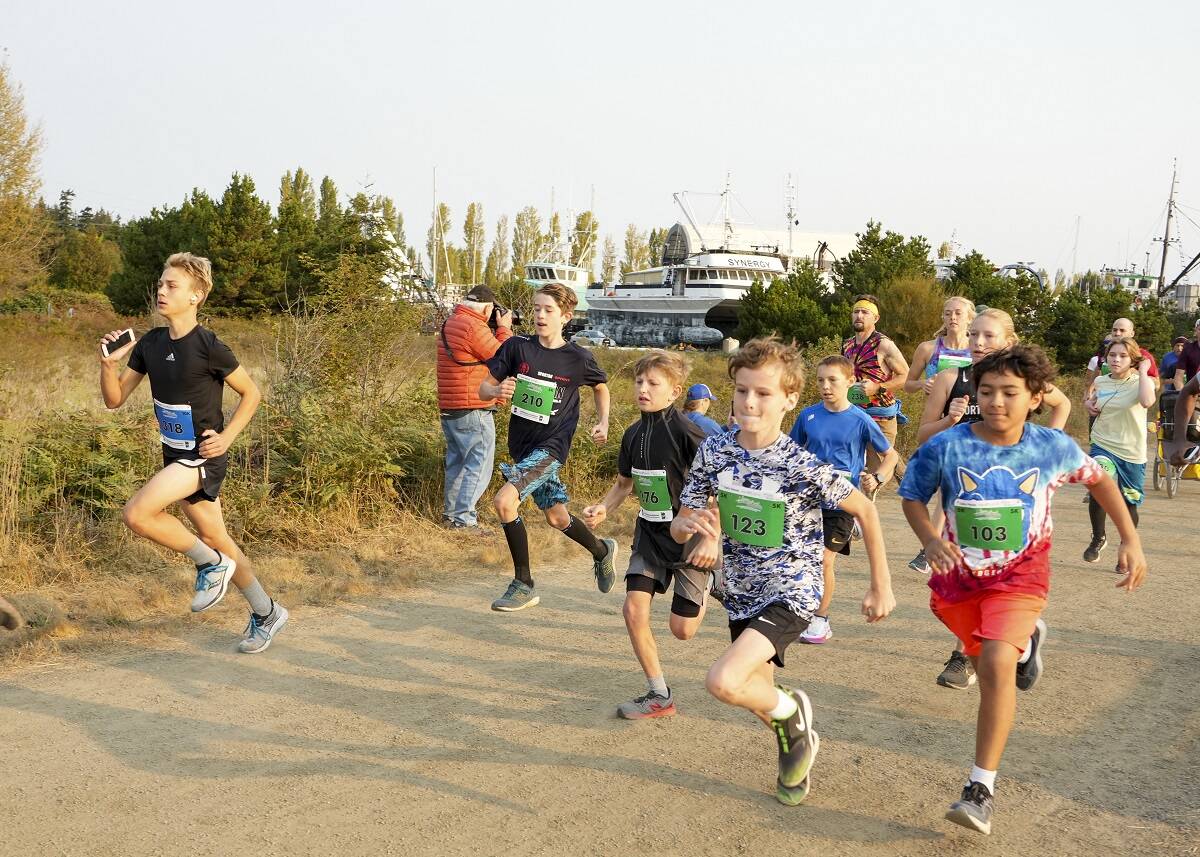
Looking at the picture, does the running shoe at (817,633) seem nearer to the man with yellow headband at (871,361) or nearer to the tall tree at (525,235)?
the man with yellow headband at (871,361)

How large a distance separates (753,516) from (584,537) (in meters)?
3.14

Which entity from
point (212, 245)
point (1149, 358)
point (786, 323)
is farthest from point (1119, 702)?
point (786, 323)

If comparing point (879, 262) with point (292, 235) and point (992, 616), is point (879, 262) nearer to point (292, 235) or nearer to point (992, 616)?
point (292, 235)

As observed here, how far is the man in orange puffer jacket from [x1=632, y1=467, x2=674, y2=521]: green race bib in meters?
3.83

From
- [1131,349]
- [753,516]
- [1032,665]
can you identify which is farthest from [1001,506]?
[1131,349]

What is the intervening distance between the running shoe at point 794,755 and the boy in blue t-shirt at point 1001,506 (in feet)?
1.94

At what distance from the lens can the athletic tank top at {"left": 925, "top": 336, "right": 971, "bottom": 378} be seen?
7.28 m

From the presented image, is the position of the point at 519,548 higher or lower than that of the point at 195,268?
lower

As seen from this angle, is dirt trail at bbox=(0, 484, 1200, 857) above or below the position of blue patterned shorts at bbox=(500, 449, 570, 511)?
below

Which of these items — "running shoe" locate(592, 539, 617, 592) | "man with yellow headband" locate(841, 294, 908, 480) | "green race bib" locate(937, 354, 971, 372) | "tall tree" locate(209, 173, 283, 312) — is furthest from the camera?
"tall tree" locate(209, 173, 283, 312)

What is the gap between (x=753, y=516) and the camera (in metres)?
3.89

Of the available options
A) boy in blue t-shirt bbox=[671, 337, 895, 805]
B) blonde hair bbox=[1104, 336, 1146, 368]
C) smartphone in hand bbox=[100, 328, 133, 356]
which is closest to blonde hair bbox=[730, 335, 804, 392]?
boy in blue t-shirt bbox=[671, 337, 895, 805]

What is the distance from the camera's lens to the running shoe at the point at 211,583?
17.6ft

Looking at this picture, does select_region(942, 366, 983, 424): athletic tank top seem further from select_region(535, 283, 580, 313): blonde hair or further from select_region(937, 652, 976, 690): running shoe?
select_region(535, 283, 580, 313): blonde hair
